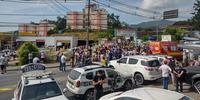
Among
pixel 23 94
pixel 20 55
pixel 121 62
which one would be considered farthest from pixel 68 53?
pixel 23 94

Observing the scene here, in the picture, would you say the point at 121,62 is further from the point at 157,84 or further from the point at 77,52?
the point at 77,52

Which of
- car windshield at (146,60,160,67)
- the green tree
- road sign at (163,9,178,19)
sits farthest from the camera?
road sign at (163,9,178,19)

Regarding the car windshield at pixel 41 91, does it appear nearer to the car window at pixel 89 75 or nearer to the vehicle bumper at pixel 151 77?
the car window at pixel 89 75

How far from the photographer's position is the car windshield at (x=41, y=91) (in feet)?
39.3

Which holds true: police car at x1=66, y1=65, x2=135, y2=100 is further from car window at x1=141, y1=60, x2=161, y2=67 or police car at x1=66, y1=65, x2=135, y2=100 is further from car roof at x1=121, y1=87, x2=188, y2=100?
car roof at x1=121, y1=87, x2=188, y2=100

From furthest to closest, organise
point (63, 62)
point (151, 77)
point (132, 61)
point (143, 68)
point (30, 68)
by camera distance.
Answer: point (63, 62) < point (132, 61) < point (143, 68) < point (151, 77) < point (30, 68)

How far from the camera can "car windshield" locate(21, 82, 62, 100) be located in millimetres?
11969

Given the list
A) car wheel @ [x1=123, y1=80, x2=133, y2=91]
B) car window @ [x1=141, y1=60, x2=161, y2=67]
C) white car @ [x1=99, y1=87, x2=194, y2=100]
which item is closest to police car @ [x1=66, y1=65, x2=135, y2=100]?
car wheel @ [x1=123, y1=80, x2=133, y2=91]

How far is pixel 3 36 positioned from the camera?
92250 mm

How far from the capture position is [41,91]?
40.4 ft

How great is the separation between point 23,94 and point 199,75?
8514mm

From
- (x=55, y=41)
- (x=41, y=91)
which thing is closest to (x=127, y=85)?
(x=41, y=91)

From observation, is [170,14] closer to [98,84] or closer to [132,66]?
[132,66]

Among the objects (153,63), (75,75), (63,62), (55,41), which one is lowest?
(63,62)
